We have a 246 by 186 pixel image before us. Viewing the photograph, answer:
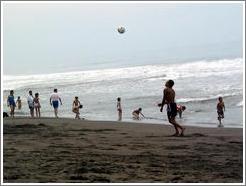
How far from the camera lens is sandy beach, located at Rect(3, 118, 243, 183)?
632cm

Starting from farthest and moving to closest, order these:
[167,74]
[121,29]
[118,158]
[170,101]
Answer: [167,74] → [121,29] → [170,101] → [118,158]

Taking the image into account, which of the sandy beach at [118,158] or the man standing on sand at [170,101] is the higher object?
the man standing on sand at [170,101]

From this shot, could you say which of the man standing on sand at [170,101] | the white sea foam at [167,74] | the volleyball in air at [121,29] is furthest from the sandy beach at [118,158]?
the white sea foam at [167,74]

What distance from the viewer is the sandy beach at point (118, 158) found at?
249 inches

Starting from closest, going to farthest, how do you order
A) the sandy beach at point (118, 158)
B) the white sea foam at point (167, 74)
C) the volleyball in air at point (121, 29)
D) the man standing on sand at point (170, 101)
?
the sandy beach at point (118, 158)
the man standing on sand at point (170, 101)
the volleyball in air at point (121, 29)
the white sea foam at point (167, 74)

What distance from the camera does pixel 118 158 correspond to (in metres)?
7.66

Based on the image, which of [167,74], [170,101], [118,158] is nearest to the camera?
[118,158]

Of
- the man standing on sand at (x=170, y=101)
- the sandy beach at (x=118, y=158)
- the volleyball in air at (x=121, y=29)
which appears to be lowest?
the sandy beach at (x=118, y=158)

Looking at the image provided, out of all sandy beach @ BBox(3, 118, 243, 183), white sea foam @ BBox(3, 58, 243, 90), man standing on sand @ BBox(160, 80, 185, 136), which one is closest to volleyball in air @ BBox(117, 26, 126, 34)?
man standing on sand @ BBox(160, 80, 185, 136)

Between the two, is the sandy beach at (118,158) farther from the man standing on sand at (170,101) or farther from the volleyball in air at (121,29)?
the volleyball in air at (121,29)

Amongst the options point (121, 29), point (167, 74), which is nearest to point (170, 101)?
point (121, 29)

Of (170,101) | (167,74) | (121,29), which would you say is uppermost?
(167,74)

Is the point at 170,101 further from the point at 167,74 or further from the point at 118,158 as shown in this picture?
the point at 167,74

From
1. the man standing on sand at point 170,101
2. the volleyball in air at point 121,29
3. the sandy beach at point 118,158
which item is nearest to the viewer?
the sandy beach at point 118,158
